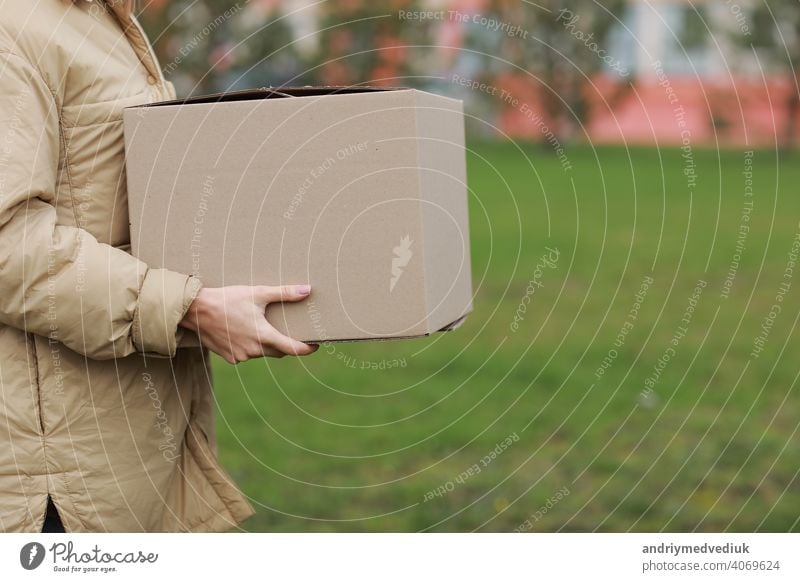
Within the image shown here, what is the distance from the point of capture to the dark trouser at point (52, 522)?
2.16 metres

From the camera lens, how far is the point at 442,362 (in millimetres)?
7180

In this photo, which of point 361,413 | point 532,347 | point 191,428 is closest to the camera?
point 191,428

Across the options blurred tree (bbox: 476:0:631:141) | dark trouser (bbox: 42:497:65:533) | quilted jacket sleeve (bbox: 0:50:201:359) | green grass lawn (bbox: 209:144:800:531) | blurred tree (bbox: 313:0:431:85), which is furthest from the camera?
blurred tree (bbox: 476:0:631:141)

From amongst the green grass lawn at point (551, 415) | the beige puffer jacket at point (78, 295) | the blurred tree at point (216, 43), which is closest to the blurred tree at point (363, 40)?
the blurred tree at point (216, 43)

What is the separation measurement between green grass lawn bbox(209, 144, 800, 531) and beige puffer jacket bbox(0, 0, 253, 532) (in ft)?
4.91

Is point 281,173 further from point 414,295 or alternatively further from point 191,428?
point 191,428

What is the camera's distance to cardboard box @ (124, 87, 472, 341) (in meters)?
2.07

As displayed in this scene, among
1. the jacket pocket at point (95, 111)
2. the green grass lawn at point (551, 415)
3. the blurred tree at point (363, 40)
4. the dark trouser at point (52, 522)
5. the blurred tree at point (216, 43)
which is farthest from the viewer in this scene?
the blurred tree at point (363, 40)

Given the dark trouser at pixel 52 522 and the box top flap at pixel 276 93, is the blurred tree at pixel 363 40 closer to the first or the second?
the box top flap at pixel 276 93

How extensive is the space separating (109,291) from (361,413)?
417 cm

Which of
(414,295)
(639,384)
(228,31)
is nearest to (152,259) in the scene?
(414,295)

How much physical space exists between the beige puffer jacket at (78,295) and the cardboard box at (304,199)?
0.22ft

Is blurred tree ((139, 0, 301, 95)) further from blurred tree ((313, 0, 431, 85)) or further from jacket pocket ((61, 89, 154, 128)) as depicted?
jacket pocket ((61, 89, 154, 128))

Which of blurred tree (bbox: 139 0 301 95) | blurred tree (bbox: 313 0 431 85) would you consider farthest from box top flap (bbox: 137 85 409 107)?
blurred tree (bbox: 313 0 431 85)
